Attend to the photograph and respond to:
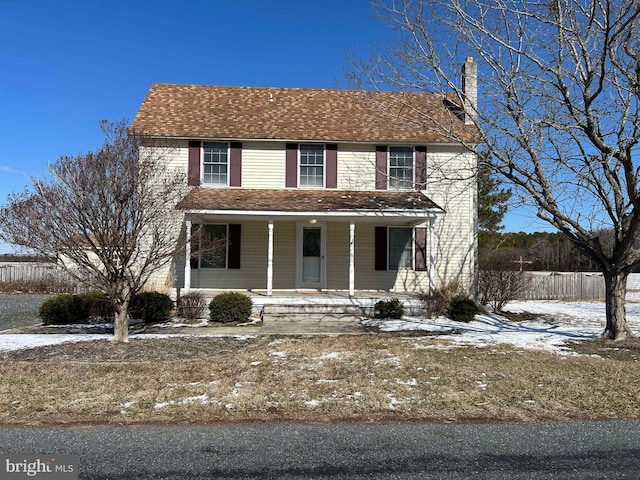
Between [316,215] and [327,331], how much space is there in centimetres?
390

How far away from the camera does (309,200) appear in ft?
46.5

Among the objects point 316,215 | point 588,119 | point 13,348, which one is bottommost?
point 13,348

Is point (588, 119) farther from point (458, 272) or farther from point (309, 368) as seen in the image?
point (458, 272)

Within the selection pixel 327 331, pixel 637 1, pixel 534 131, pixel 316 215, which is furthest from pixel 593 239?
pixel 316 215

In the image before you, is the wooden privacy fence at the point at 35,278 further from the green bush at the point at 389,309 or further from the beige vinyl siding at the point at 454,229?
the beige vinyl siding at the point at 454,229

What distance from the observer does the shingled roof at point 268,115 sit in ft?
49.2

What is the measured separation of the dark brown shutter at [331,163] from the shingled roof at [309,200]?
368mm

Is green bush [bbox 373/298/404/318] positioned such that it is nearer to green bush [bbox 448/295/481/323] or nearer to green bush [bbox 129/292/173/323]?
green bush [bbox 448/295/481/323]

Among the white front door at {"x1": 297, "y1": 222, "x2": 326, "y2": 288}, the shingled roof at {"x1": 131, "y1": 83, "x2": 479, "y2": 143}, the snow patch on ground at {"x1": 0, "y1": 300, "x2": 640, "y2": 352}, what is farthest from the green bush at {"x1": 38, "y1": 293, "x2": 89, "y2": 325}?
the white front door at {"x1": 297, "y1": 222, "x2": 326, "y2": 288}

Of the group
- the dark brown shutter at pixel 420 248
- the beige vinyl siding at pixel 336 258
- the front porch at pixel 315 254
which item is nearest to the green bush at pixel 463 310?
the front porch at pixel 315 254

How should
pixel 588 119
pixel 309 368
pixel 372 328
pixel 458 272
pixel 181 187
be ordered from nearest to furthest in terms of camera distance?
1. pixel 309 368
2. pixel 588 119
3. pixel 181 187
4. pixel 372 328
5. pixel 458 272

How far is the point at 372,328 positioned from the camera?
11.2 metres

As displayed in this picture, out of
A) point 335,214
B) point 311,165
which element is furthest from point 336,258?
point 311,165

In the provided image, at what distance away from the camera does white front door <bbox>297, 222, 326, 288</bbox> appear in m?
15.3
